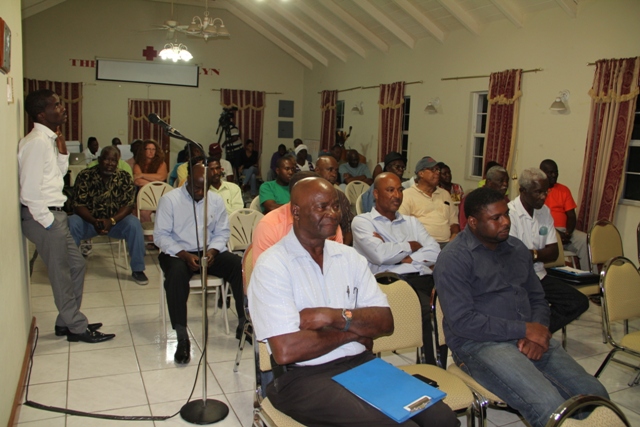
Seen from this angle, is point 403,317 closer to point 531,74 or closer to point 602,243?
point 602,243

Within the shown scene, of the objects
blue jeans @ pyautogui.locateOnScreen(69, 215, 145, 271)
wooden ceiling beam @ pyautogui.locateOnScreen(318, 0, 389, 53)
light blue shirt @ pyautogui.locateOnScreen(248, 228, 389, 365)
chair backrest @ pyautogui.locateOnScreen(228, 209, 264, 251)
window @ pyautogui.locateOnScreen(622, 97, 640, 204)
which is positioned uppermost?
wooden ceiling beam @ pyautogui.locateOnScreen(318, 0, 389, 53)

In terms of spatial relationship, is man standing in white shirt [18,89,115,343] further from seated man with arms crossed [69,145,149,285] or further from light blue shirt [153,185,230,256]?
seated man with arms crossed [69,145,149,285]

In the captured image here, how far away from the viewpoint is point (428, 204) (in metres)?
4.31

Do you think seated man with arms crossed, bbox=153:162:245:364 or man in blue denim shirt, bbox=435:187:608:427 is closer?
man in blue denim shirt, bbox=435:187:608:427

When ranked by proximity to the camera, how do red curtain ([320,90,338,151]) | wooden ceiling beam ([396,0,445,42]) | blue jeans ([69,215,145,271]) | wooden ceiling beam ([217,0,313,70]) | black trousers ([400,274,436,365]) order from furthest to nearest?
wooden ceiling beam ([217,0,313,70]) < red curtain ([320,90,338,151]) < wooden ceiling beam ([396,0,445,42]) < blue jeans ([69,215,145,271]) < black trousers ([400,274,436,365])

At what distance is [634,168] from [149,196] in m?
5.24

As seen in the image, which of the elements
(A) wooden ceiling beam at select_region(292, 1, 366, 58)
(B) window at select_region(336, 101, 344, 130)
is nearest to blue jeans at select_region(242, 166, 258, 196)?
(B) window at select_region(336, 101, 344, 130)

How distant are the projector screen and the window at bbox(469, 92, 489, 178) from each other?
7.34 metres

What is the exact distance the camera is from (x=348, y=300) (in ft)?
6.73

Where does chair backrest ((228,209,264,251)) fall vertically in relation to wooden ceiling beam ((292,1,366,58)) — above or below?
below

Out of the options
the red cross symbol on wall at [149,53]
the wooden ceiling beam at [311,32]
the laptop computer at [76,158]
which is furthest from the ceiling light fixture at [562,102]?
the red cross symbol on wall at [149,53]

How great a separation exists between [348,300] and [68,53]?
1188 cm

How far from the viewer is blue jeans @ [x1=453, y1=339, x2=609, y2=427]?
200 centimetres

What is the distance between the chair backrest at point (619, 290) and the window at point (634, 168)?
11.2 ft
